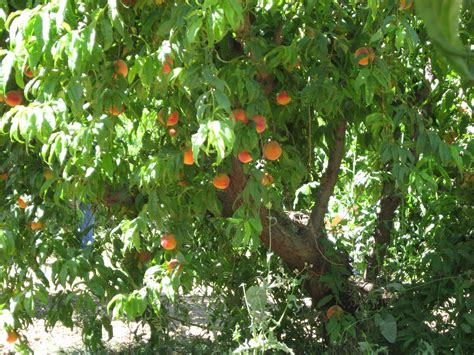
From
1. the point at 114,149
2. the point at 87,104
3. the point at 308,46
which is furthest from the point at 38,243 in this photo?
the point at 308,46

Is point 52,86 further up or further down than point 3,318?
further up

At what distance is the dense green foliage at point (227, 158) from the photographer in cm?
211

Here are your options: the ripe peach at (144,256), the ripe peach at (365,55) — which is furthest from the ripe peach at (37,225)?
the ripe peach at (365,55)

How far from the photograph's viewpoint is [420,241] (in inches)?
143

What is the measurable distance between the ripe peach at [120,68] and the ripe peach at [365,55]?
0.74 meters

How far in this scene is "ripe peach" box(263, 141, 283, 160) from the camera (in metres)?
2.57

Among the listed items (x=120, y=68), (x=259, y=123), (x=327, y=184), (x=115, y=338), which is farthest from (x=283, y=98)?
(x=115, y=338)

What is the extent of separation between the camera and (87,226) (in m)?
3.32

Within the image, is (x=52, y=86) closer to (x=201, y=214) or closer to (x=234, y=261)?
(x=201, y=214)

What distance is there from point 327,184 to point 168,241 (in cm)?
97

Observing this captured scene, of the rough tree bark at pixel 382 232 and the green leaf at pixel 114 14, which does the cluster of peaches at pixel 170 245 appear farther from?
the rough tree bark at pixel 382 232

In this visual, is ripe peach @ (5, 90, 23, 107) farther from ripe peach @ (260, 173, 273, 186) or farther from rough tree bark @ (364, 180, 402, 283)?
rough tree bark @ (364, 180, 402, 283)

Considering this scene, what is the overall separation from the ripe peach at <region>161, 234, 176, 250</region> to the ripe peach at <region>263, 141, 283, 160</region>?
17.5 inches

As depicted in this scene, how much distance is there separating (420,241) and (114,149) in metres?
1.70
